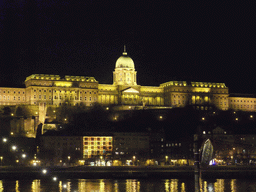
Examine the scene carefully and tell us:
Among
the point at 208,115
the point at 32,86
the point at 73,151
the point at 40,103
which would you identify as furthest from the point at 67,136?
the point at 208,115

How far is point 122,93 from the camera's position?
117250 millimetres

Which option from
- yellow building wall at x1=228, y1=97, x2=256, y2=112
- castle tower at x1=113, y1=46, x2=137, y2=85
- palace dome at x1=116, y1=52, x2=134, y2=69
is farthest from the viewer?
palace dome at x1=116, y1=52, x2=134, y2=69

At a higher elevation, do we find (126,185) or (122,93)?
(122,93)

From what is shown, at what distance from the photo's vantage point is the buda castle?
107 meters

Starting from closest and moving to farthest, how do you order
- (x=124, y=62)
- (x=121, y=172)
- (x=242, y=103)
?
(x=121, y=172)
(x=242, y=103)
(x=124, y=62)

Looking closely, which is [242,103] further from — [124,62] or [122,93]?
[122,93]

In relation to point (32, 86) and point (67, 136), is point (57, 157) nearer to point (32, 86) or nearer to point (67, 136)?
point (67, 136)

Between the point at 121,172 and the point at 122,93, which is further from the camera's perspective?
the point at 122,93

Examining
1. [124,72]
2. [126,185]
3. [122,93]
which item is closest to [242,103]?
[124,72]

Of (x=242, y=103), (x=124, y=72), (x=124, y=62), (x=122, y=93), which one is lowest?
(x=242, y=103)

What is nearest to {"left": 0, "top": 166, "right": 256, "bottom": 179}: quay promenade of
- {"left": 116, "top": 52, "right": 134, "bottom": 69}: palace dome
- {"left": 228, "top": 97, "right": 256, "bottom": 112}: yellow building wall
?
{"left": 228, "top": 97, "right": 256, "bottom": 112}: yellow building wall

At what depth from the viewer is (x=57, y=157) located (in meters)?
78.5

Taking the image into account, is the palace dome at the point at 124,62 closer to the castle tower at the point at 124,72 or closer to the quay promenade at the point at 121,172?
the castle tower at the point at 124,72

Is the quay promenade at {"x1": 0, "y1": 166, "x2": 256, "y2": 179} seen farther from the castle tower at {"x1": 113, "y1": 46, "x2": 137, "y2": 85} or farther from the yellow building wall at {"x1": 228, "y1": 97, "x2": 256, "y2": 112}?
the yellow building wall at {"x1": 228, "y1": 97, "x2": 256, "y2": 112}
